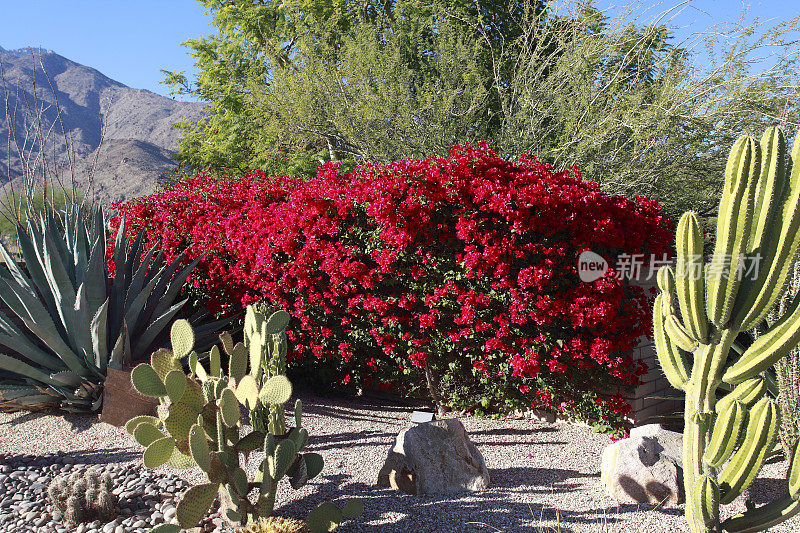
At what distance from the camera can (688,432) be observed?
2352 mm

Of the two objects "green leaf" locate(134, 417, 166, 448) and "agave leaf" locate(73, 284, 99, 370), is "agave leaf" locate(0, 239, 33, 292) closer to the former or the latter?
"agave leaf" locate(73, 284, 99, 370)

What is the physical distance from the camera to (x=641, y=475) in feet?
10.5

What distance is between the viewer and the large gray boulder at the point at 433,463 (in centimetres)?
326

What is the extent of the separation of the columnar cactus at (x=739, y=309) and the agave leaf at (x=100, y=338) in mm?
3750

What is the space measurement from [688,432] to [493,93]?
1017cm

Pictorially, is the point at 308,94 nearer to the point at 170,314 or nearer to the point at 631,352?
the point at 170,314

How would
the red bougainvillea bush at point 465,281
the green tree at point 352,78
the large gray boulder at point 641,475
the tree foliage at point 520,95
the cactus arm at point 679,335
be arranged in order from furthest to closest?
1. the green tree at point 352,78
2. the tree foliage at point 520,95
3. the red bougainvillea bush at point 465,281
4. the large gray boulder at point 641,475
5. the cactus arm at point 679,335

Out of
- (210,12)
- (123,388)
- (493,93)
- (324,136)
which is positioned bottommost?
(123,388)

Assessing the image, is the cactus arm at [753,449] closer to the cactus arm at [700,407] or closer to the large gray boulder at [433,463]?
the cactus arm at [700,407]

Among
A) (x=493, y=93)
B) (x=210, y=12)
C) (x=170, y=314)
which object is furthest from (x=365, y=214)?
(x=210, y=12)

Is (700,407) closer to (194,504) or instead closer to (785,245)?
(785,245)

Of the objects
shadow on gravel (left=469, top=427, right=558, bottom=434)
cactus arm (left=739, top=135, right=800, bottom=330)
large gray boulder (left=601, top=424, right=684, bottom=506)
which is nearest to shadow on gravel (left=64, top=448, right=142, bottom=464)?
shadow on gravel (left=469, top=427, right=558, bottom=434)

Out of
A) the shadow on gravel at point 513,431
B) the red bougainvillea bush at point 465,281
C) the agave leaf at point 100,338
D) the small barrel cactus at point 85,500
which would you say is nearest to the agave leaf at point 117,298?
the agave leaf at point 100,338

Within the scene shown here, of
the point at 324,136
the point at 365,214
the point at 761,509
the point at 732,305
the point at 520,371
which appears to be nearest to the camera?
the point at 732,305
